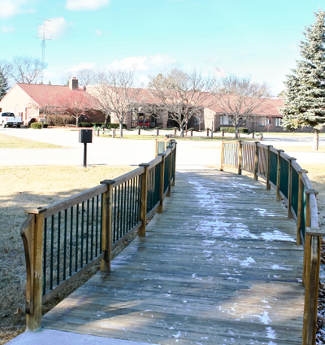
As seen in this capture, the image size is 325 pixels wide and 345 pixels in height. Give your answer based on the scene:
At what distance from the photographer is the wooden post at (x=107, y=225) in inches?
198

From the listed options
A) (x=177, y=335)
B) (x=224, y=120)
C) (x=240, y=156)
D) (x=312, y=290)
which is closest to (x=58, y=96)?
(x=224, y=120)

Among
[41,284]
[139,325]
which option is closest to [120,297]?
[139,325]

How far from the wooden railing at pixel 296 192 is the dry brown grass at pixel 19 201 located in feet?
8.05

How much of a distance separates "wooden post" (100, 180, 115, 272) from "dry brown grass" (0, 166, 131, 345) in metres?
0.95

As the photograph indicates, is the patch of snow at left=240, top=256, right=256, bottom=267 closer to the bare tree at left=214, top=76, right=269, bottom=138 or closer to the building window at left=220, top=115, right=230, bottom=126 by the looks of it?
the bare tree at left=214, top=76, right=269, bottom=138

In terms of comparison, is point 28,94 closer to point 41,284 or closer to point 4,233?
point 4,233

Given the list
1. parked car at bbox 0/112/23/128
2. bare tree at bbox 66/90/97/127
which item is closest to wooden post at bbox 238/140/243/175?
bare tree at bbox 66/90/97/127

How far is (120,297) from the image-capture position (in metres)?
4.50

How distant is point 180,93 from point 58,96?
23366 mm

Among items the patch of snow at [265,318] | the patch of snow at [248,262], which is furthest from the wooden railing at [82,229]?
the patch of snow at [265,318]

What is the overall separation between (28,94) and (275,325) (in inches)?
2399

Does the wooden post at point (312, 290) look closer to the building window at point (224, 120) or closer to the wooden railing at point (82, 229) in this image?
the wooden railing at point (82, 229)

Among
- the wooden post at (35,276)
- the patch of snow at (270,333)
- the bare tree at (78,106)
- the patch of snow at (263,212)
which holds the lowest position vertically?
the patch of snow at (270,333)

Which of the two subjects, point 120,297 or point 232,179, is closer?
point 120,297
